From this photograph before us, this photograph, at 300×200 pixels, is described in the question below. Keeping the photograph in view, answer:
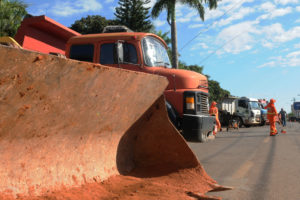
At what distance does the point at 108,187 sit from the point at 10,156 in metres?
1.14

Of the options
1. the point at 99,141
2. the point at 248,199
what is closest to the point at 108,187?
the point at 99,141

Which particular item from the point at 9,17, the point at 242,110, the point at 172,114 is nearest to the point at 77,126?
the point at 172,114

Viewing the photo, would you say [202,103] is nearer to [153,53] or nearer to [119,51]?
[153,53]

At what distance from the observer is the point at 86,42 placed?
5.44 metres

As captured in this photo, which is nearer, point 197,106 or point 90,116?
point 90,116

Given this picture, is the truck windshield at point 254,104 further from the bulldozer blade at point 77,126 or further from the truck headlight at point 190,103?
the bulldozer blade at point 77,126

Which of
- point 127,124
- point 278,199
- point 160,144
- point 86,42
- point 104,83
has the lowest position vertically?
point 278,199

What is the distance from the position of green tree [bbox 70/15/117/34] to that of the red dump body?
2763 centimetres

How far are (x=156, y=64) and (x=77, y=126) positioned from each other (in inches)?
111

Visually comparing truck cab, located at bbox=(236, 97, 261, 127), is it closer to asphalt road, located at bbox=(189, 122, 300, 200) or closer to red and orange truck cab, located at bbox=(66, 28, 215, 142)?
asphalt road, located at bbox=(189, 122, 300, 200)

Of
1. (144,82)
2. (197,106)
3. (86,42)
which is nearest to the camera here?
(144,82)

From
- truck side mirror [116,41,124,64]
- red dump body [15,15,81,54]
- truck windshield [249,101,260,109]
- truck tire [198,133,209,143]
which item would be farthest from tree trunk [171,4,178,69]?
truck side mirror [116,41,124,64]

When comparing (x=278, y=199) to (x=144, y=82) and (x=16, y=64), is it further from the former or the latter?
(x=16, y=64)

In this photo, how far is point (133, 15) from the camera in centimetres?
3266
